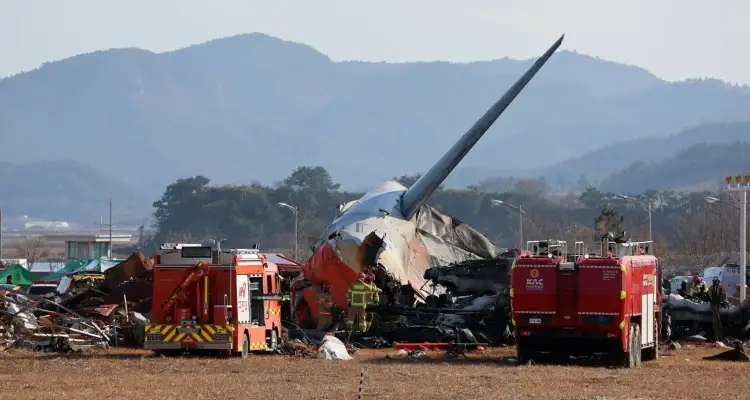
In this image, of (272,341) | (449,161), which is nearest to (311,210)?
(449,161)

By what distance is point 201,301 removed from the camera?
34.6 meters

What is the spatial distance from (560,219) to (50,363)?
13194 cm

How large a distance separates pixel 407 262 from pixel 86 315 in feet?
39.2

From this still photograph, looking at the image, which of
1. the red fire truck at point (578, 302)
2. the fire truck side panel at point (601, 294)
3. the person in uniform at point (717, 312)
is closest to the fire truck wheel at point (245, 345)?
the red fire truck at point (578, 302)

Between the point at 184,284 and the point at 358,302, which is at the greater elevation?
the point at 184,284

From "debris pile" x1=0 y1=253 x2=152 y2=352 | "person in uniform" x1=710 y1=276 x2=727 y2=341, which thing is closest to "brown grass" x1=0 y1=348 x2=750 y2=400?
"debris pile" x1=0 y1=253 x2=152 y2=352

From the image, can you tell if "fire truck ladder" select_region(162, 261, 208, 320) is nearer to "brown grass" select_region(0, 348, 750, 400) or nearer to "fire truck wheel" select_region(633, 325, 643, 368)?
"brown grass" select_region(0, 348, 750, 400)

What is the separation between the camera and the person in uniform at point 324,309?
45.1 metres

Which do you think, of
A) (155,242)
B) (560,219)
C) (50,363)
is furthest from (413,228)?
(155,242)

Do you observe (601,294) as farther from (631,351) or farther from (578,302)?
(631,351)

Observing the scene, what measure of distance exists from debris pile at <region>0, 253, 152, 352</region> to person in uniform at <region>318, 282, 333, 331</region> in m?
5.21

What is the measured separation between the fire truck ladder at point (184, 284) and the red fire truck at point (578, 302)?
7.33m

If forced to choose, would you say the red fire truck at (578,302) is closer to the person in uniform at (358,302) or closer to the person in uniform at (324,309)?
the person in uniform at (358,302)

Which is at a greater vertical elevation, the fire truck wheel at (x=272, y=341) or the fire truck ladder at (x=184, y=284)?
the fire truck ladder at (x=184, y=284)
